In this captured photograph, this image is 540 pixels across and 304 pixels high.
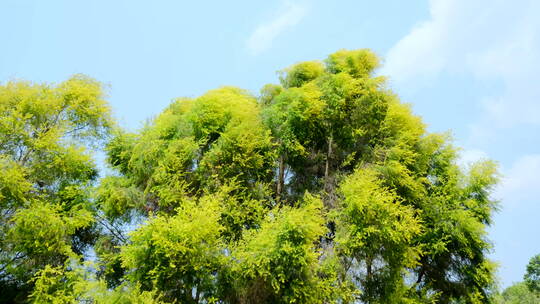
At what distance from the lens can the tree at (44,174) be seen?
41.4 feet

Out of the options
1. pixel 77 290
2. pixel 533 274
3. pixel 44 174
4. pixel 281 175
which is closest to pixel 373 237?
pixel 281 175

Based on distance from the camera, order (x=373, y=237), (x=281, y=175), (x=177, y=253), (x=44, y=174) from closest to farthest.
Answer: (x=177, y=253)
(x=373, y=237)
(x=44, y=174)
(x=281, y=175)

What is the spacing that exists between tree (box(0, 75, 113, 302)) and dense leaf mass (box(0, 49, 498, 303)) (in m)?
0.05

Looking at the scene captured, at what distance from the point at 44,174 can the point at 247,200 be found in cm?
714

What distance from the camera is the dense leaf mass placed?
1101 centimetres

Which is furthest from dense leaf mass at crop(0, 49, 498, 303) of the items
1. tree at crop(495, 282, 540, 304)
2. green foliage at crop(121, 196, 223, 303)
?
tree at crop(495, 282, 540, 304)

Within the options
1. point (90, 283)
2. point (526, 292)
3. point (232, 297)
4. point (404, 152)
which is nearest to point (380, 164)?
point (404, 152)

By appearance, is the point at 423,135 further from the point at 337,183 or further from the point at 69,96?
the point at 69,96

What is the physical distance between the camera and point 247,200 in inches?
509

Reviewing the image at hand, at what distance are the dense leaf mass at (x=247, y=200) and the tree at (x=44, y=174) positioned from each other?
0.16ft

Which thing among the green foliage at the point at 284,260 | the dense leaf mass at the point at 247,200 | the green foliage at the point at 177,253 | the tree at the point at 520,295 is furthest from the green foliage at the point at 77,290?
the tree at the point at 520,295

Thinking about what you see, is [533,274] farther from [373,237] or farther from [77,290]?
[77,290]

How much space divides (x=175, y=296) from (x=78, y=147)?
7027mm

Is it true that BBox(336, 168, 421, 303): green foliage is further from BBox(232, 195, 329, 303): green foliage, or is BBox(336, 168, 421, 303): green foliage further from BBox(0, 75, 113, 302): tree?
BBox(0, 75, 113, 302): tree
